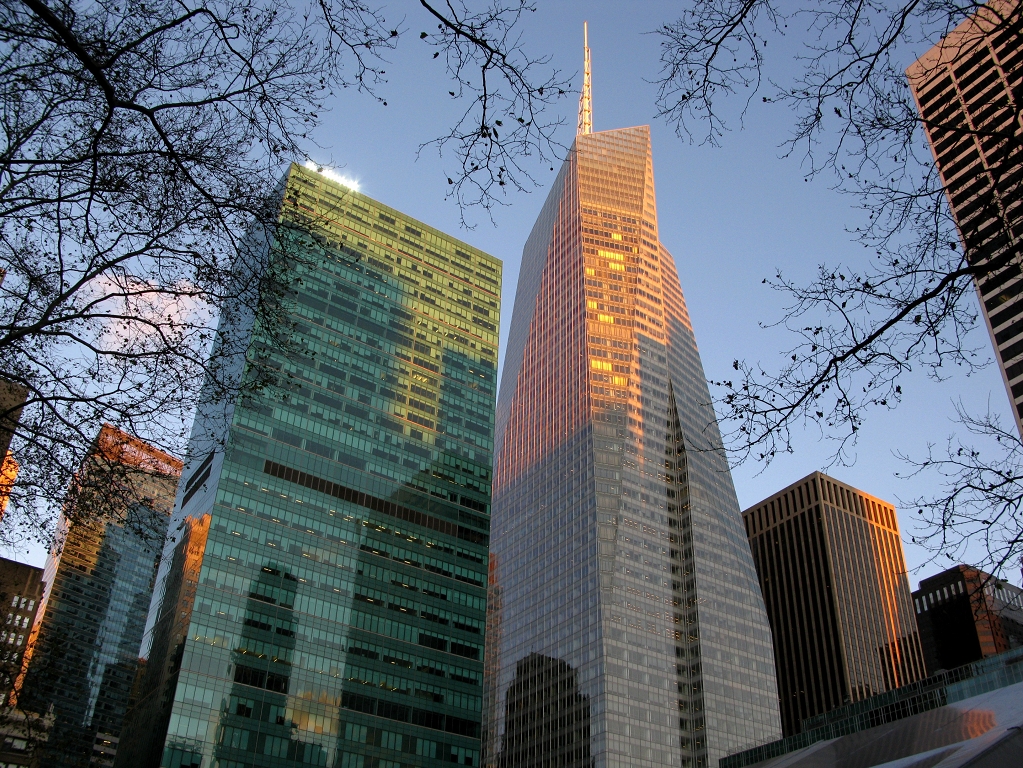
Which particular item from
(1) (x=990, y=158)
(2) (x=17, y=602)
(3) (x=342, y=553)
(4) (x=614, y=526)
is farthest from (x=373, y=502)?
(1) (x=990, y=158)

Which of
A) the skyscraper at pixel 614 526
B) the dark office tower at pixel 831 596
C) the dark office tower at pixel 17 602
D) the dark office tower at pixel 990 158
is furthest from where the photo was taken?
the dark office tower at pixel 831 596

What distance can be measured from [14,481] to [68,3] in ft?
24.1

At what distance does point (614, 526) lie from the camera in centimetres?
14225

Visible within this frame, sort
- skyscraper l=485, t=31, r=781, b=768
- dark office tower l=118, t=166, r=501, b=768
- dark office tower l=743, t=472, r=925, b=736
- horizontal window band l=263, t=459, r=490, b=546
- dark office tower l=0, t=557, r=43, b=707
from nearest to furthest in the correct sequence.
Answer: dark office tower l=0, t=557, r=43, b=707 < dark office tower l=118, t=166, r=501, b=768 < horizontal window band l=263, t=459, r=490, b=546 < skyscraper l=485, t=31, r=781, b=768 < dark office tower l=743, t=472, r=925, b=736

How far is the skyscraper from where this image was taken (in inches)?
5113

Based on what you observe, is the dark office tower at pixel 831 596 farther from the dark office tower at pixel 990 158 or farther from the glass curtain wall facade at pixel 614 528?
the dark office tower at pixel 990 158

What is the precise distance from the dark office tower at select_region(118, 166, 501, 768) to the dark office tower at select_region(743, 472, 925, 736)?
285 feet

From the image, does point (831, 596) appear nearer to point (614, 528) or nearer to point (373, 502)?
point (614, 528)

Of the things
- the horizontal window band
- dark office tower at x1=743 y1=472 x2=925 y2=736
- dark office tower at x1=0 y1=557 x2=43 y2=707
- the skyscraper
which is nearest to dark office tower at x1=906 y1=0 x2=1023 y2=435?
dark office tower at x1=0 y1=557 x2=43 y2=707

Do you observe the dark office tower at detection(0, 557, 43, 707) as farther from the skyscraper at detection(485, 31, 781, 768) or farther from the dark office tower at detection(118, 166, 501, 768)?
the skyscraper at detection(485, 31, 781, 768)

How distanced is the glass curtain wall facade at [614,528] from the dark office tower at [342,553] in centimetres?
3504

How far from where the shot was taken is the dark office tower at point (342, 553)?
84562mm

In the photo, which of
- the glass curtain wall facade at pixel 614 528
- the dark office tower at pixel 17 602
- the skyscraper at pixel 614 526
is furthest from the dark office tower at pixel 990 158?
the skyscraper at pixel 614 526

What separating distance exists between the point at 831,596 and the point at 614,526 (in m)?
58.1
